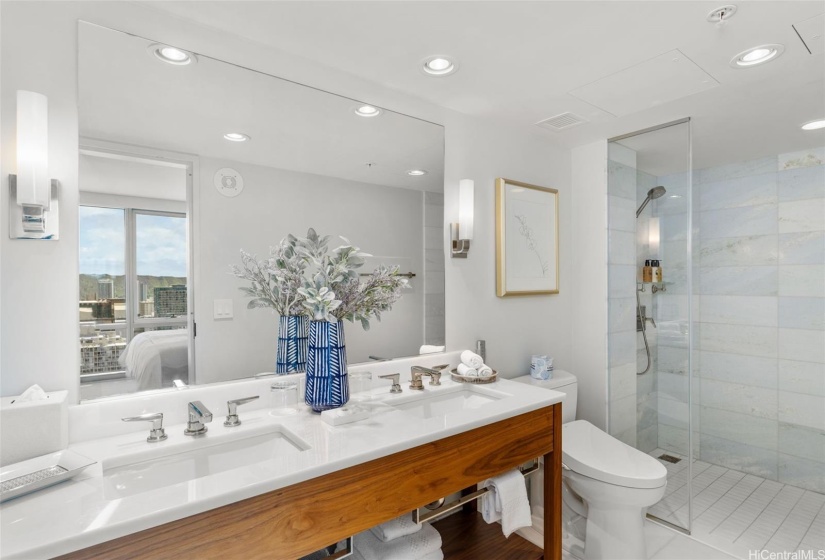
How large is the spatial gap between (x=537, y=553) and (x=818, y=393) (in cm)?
233

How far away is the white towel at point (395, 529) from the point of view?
155cm

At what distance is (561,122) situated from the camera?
2.41m

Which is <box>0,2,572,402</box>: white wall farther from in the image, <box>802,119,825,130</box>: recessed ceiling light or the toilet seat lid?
<box>802,119,825,130</box>: recessed ceiling light

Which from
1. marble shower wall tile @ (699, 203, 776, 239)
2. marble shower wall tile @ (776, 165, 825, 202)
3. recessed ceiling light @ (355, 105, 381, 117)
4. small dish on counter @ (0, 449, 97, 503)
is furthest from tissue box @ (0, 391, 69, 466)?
marble shower wall tile @ (776, 165, 825, 202)

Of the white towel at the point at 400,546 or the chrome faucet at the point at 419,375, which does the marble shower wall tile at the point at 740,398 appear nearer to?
the chrome faucet at the point at 419,375

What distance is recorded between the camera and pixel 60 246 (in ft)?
4.18

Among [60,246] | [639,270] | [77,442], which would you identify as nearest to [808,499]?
[639,270]

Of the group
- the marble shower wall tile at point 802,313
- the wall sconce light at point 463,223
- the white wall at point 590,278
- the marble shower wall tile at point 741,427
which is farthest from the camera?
the marble shower wall tile at point 741,427

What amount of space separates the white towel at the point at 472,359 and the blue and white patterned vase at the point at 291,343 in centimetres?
79

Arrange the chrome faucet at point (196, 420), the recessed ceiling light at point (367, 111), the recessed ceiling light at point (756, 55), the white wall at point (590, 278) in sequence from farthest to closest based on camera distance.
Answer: the white wall at point (590, 278) → the recessed ceiling light at point (367, 111) → the recessed ceiling light at point (756, 55) → the chrome faucet at point (196, 420)

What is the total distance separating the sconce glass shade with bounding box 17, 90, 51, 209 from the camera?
1165 millimetres

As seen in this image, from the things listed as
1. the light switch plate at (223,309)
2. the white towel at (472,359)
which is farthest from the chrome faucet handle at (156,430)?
the white towel at (472,359)

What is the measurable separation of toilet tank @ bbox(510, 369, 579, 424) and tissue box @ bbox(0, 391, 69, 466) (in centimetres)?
199

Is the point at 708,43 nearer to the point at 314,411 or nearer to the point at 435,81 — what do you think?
the point at 435,81
